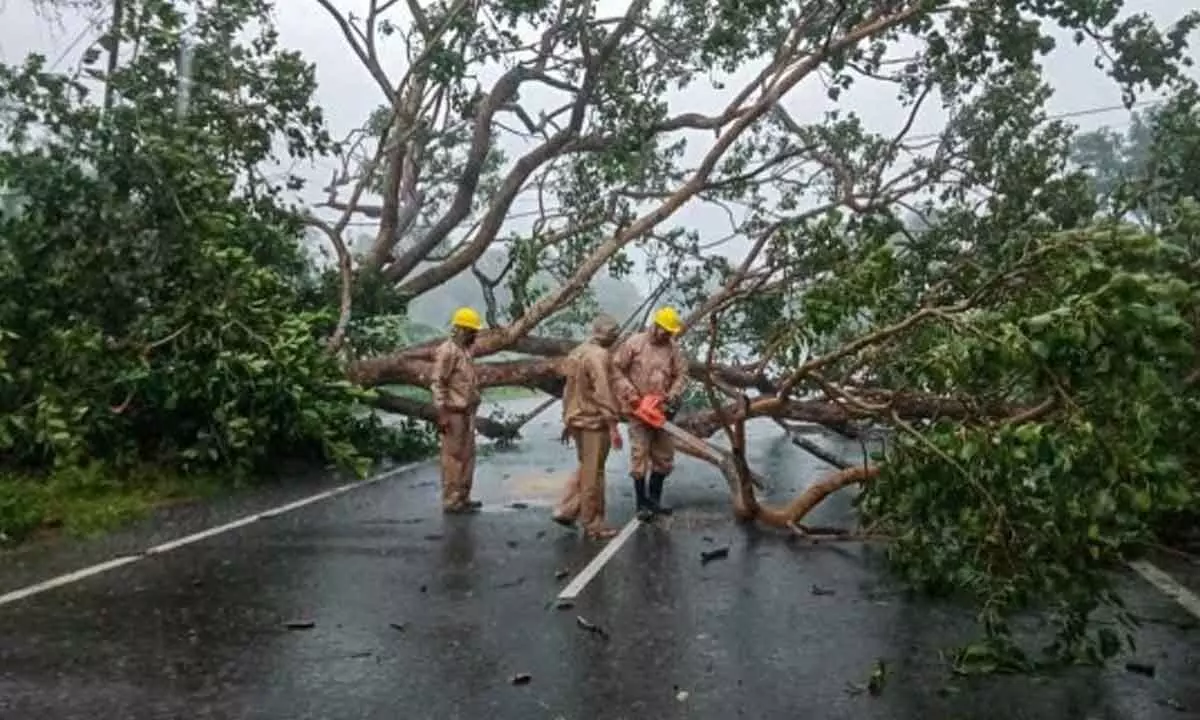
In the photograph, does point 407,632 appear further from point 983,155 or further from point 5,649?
point 983,155

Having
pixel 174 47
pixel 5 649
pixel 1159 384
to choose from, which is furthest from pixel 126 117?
pixel 1159 384

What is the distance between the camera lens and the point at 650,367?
1153 centimetres

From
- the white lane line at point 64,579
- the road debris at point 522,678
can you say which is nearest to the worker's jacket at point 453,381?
the white lane line at point 64,579

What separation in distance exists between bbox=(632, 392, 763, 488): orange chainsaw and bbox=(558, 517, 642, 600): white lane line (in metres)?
0.88

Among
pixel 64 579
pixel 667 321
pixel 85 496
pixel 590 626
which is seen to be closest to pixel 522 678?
pixel 590 626

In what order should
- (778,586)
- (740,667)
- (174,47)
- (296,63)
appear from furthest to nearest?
(296,63), (174,47), (778,586), (740,667)

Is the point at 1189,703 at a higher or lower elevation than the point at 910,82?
lower

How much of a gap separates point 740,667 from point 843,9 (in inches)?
476

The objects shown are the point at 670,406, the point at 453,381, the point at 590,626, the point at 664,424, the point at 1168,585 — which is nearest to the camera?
the point at 590,626

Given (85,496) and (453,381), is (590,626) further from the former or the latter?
(85,496)

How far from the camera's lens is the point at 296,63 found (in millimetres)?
17188

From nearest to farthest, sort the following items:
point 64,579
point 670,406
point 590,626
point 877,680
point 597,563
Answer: point 877,680, point 590,626, point 64,579, point 597,563, point 670,406

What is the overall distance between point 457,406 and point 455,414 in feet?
0.32

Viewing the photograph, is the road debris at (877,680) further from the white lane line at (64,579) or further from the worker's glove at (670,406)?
the worker's glove at (670,406)
